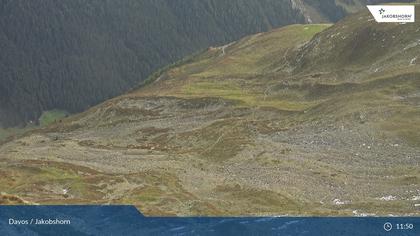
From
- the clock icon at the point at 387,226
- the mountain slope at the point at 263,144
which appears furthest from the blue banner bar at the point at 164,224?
the mountain slope at the point at 263,144

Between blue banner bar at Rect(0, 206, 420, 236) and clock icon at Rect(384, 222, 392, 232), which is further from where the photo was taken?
blue banner bar at Rect(0, 206, 420, 236)

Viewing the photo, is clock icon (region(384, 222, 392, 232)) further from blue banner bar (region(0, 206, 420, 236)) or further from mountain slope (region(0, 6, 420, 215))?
mountain slope (region(0, 6, 420, 215))

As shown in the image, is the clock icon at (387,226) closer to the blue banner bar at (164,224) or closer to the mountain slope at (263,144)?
the blue banner bar at (164,224)

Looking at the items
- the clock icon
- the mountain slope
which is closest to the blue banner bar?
the clock icon

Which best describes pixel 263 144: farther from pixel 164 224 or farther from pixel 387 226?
pixel 387 226

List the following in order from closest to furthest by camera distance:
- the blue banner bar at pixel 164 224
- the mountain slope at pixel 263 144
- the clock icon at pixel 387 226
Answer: the clock icon at pixel 387 226 → the blue banner bar at pixel 164 224 → the mountain slope at pixel 263 144

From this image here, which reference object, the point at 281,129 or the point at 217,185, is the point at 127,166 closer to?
the point at 217,185

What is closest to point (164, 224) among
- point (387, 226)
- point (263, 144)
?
point (387, 226)

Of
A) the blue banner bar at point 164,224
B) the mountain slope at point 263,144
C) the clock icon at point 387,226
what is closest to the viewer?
the clock icon at point 387,226
